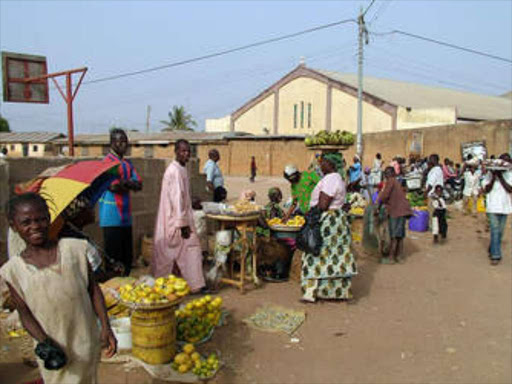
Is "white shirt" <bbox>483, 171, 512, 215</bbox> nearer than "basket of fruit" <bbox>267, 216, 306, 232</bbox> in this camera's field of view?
No

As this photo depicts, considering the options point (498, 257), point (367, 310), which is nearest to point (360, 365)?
point (367, 310)

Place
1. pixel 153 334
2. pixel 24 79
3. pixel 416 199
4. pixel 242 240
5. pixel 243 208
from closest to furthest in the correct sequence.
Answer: pixel 153 334 → pixel 242 240 → pixel 243 208 → pixel 416 199 → pixel 24 79

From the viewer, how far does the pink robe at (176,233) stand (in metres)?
4.87

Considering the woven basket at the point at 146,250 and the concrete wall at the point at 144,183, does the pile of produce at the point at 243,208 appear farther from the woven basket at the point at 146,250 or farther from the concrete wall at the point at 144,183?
the concrete wall at the point at 144,183

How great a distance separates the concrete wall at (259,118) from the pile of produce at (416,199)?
1026 inches

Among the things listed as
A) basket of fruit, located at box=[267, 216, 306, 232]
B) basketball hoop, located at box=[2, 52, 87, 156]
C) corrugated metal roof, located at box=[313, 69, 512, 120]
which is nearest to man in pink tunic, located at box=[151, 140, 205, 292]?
basket of fruit, located at box=[267, 216, 306, 232]

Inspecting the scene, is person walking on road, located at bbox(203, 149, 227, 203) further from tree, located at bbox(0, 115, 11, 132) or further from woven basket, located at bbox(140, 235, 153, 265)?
tree, located at bbox(0, 115, 11, 132)

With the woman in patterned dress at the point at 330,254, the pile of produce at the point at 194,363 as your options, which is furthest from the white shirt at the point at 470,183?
the pile of produce at the point at 194,363

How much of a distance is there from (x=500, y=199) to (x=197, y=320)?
534 cm

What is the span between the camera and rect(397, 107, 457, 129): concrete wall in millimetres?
23562

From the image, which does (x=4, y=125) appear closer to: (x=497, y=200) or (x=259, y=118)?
(x=259, y=118)

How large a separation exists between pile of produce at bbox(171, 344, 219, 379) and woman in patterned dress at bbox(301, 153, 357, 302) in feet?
6.18

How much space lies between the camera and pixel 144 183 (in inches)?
273

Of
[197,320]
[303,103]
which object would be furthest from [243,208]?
[303,103]
